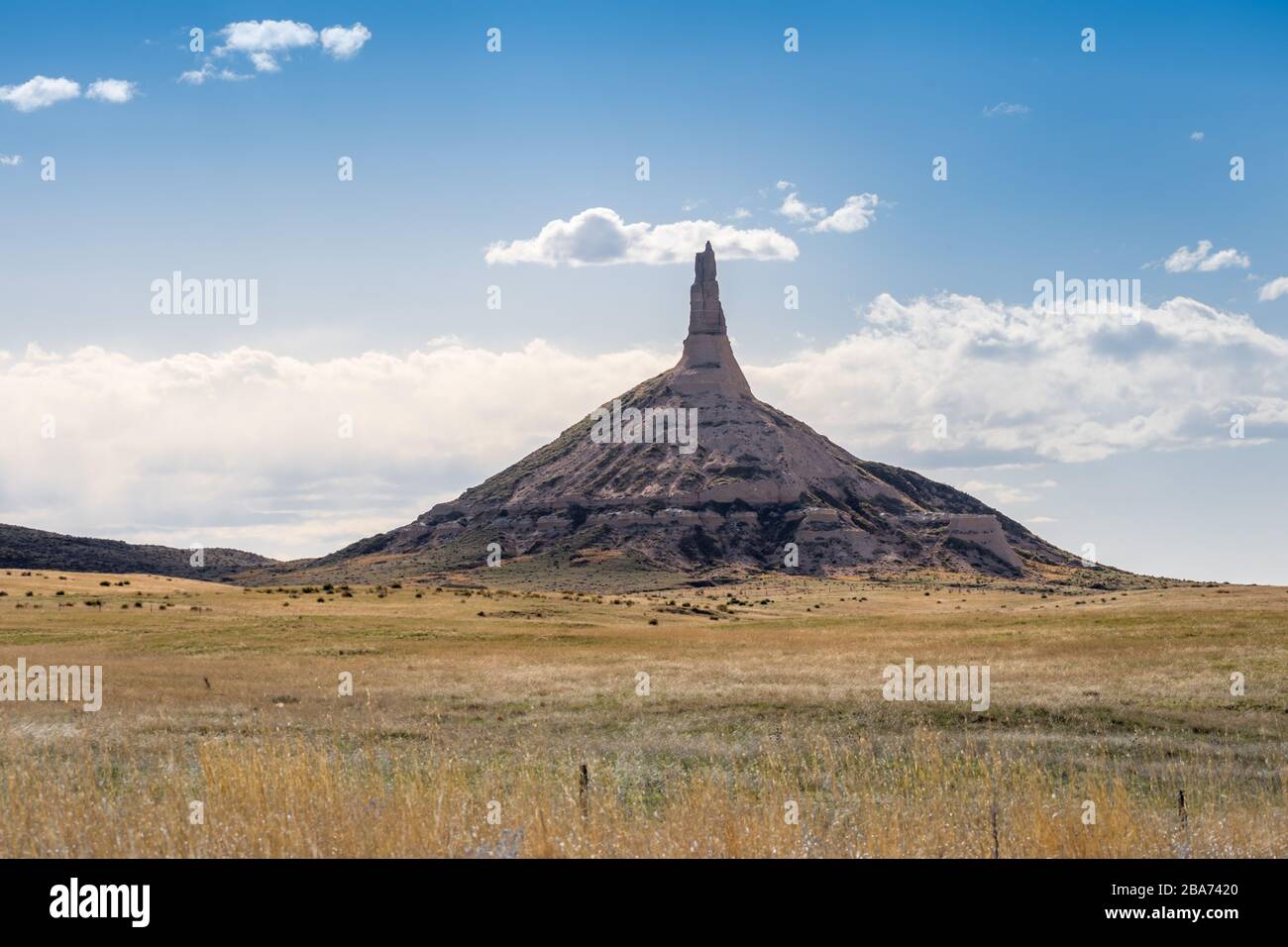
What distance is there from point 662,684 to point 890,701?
8.69 m

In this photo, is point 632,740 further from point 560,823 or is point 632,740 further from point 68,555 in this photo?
point 68,555

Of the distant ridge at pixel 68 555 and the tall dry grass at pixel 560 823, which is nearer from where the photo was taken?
the tall dry grass at pixel 560 823

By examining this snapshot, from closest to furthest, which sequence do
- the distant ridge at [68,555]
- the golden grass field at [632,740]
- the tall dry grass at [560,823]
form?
the tall dry grass at [560,823] < the golden grass field at [632,740] < the distant ridge at [68,555]

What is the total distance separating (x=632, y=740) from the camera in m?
24.1

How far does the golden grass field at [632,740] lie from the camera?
36.9ft

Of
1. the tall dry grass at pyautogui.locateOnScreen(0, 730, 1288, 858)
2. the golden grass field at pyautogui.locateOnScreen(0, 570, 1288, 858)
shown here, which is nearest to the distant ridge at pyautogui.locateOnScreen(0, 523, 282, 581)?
the golden grass field at pyautogui.locateOnScreen(0, 570, 1288, 858)

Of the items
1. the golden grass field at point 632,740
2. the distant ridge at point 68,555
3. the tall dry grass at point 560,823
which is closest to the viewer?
the tall dry grass at point 560,823

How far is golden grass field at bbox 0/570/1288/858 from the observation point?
1126 cm

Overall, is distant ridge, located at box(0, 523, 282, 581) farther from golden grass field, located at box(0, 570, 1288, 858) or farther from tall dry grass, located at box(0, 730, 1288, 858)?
tall dry grass, located at box(0, 730, 1288, 858)

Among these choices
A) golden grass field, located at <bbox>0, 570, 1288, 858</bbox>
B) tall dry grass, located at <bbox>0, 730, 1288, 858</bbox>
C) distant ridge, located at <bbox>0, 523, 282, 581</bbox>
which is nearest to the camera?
tall dry grass, located at <bbox>0, 730, 1288, 858</bbox>

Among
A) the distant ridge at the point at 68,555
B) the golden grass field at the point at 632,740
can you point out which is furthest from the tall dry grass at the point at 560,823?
the distant ridge at the point at 68,555

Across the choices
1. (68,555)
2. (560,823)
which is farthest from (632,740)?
(68,555)

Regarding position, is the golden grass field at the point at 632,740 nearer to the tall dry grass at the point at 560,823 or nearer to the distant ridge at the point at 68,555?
the tall dry grass at the point at 560,823

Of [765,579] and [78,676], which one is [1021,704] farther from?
[765,579]
